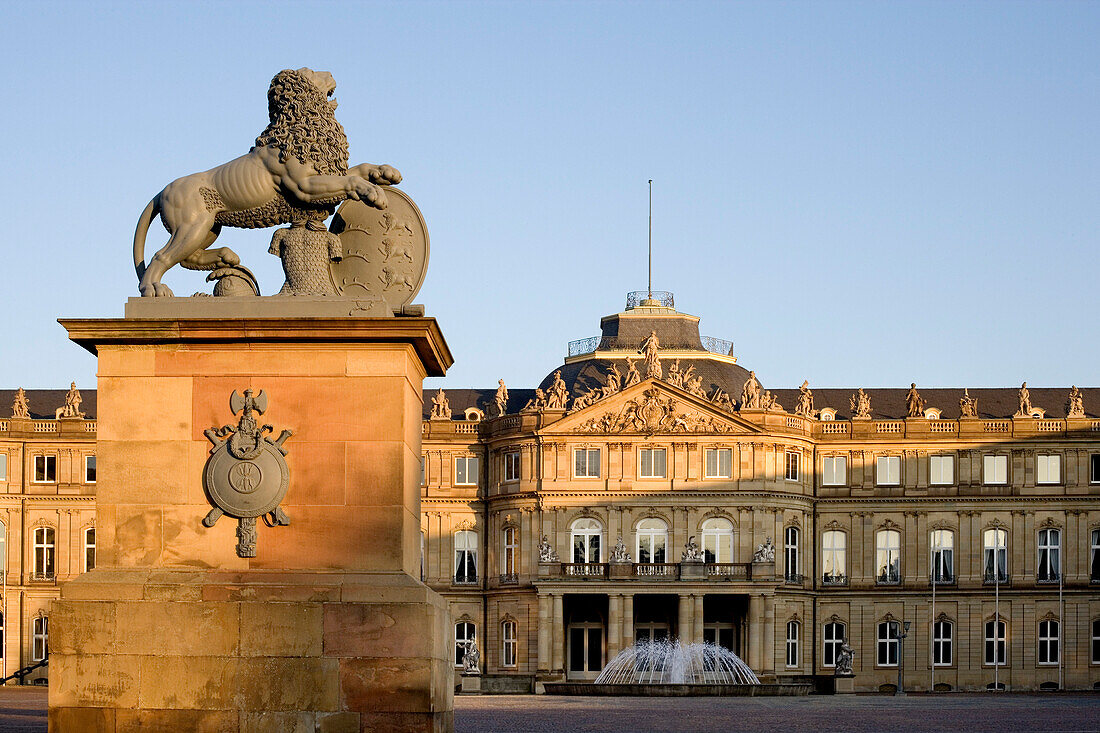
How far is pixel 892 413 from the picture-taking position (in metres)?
87.3

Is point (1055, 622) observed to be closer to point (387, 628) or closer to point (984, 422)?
point (984, 422)

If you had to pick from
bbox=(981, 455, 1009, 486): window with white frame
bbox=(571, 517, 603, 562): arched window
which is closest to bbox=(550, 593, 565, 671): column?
bbox=(571, 517, 603, 562): arched window

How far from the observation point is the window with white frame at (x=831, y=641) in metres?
82.8

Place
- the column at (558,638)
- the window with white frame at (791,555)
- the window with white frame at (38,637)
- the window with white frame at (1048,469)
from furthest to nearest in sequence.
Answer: the window with white frame at (38,637), the window with white frame at (1048,469), the window with white frame at (791,555), the column at (558,638)

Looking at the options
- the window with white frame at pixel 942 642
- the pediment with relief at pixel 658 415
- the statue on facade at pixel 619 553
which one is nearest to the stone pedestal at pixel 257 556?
the statue on facade at pixel 619 553

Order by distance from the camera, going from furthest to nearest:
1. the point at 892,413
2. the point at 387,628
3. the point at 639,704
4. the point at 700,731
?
the point at 892,413
the point at 639,704
the point at 700,731
the point at 387,628

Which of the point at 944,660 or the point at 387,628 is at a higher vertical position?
the point at 387,628

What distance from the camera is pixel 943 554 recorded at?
275ft

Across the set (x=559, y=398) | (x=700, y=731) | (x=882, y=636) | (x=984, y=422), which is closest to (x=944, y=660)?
(x=882, y=636)

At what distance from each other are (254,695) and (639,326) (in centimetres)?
7320

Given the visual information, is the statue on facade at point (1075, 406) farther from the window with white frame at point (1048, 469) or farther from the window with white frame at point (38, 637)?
the window with white frame at point (38, 637)

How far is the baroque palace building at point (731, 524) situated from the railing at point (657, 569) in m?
0.08

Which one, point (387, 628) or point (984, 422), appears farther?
point (984, 422)

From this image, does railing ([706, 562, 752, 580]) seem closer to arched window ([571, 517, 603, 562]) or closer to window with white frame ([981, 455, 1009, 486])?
arched window ([571, 517, 603, 562])
